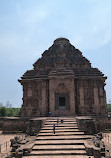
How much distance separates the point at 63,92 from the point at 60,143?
1103cm

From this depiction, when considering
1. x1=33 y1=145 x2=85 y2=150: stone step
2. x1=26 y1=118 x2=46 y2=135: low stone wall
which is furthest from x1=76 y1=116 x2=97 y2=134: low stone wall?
x1=26 y1=118 x2=46 y2=135: low stone wall

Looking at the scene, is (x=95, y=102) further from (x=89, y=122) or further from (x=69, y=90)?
(x=89, y=122)

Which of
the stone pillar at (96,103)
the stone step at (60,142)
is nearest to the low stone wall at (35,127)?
the stone step at (60,142)

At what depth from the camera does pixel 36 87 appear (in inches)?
884

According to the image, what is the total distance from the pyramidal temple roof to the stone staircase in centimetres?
1028

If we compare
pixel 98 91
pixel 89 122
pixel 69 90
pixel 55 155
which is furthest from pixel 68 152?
pixel 98 91

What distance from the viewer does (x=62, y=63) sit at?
2402cm

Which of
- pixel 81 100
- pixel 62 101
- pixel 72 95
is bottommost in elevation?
pixel 62 101

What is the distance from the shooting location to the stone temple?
2081 cm

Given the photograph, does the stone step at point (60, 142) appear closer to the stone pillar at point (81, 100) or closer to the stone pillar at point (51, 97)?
the stone pillar at point (51, 97)

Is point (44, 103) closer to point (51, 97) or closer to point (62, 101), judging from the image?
point (51, 97)

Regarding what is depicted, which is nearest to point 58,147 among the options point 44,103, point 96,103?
point 44,103

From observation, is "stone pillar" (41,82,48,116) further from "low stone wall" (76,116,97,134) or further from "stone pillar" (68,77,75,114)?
"low stone wall" (76,116,97,134)

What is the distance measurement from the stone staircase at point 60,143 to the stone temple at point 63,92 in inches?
288
